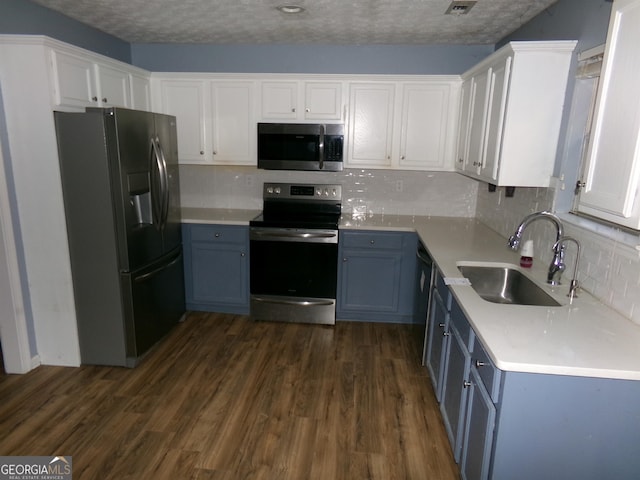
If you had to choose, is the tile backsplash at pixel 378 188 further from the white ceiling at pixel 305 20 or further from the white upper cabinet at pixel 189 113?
the white ceiling at pixel 305 20

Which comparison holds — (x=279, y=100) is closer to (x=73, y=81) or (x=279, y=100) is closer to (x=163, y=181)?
(x=163, y=181)

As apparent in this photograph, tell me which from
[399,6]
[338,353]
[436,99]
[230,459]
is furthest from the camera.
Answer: [436,99]

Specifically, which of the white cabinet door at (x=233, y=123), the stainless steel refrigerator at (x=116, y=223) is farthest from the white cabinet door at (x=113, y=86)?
the white cabinet door at (x=233, y=123)

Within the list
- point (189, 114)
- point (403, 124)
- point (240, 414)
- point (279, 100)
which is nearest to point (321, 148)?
point (279, 100)

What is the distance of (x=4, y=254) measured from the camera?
2.63 m

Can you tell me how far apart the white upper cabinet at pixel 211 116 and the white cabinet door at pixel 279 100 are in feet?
0.39

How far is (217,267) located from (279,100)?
1.60m

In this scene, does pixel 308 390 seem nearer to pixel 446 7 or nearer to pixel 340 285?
pixel 340 285

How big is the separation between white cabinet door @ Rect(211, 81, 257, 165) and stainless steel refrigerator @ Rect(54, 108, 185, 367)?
0.56 m

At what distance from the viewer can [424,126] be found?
360 cm

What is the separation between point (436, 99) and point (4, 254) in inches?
134

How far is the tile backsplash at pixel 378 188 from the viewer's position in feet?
13.1

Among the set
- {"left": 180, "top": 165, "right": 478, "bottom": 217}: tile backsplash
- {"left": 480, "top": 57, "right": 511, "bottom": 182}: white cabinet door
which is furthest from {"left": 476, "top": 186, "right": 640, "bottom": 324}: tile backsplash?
{"left": 180, "top": 165, "right": 478, "bottom": 217}: tile backsplash

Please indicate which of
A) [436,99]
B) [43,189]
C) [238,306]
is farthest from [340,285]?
[43,189]
